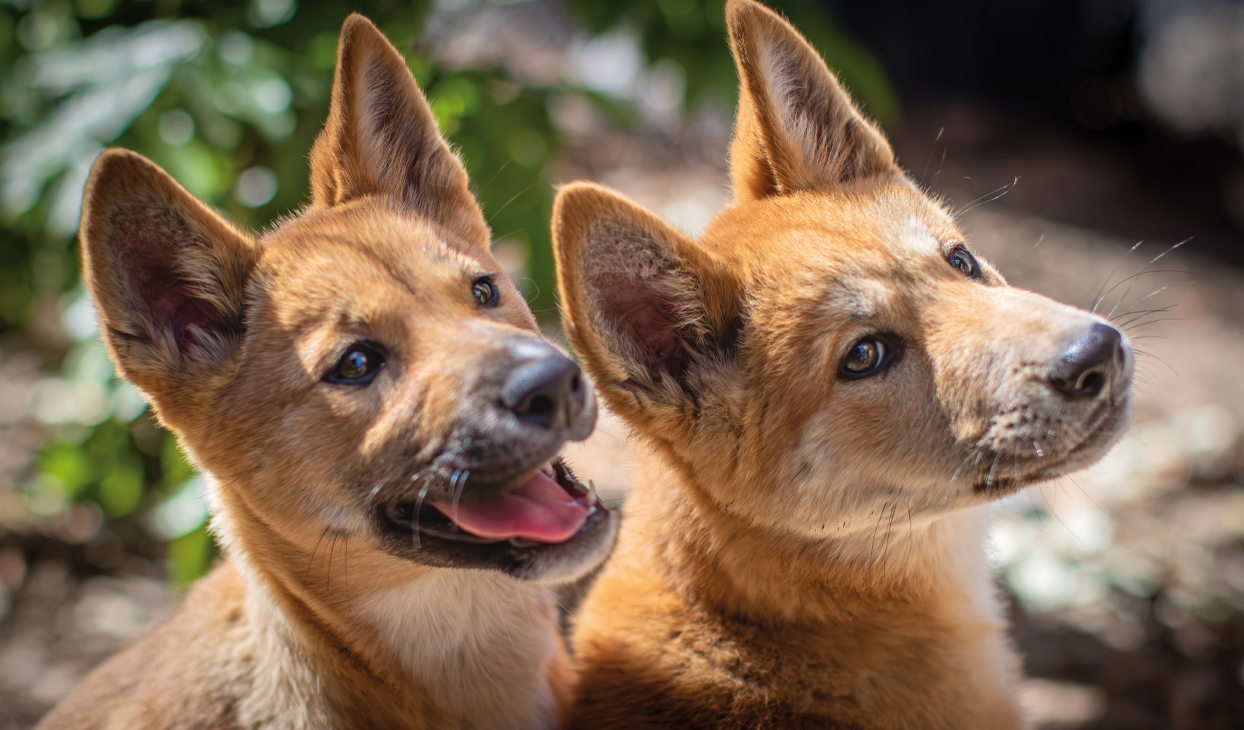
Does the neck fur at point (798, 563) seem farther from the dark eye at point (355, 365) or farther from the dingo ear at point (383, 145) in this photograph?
the dingo ear at point (383, 145)

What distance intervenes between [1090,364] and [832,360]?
66cm

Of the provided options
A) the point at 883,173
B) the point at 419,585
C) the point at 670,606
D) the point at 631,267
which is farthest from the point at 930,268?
the point at 419,585

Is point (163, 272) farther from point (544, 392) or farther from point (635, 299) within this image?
point (635, 299)

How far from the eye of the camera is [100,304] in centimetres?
263

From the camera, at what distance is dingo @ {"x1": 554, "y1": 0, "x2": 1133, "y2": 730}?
2627 millimetres

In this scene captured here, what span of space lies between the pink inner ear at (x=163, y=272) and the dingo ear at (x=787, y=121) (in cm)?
183

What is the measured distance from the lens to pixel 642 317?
290 cm

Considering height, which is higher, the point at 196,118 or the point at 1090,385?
the point at 196,118

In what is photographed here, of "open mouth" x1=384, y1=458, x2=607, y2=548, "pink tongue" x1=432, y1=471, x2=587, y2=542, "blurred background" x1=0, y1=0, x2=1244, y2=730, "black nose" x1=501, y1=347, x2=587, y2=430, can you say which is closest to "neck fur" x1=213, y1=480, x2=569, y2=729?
"open mouth" x1=384, y1=458, x2=607, y2=548

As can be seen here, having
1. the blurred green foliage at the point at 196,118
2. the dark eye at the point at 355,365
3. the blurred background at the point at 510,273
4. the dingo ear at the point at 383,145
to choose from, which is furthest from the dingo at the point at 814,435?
the blurred green foliage at the point at 196,118

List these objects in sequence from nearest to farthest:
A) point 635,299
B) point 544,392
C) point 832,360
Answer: point 544,392
point 832,360
point 635,299

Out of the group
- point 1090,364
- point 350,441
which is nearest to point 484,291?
point 350,441

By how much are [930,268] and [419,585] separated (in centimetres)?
181

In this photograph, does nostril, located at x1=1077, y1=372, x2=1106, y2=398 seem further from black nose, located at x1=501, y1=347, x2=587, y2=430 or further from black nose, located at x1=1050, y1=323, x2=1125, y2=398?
black nose, located at x1=501, y1=347, x2=587, y2=430
